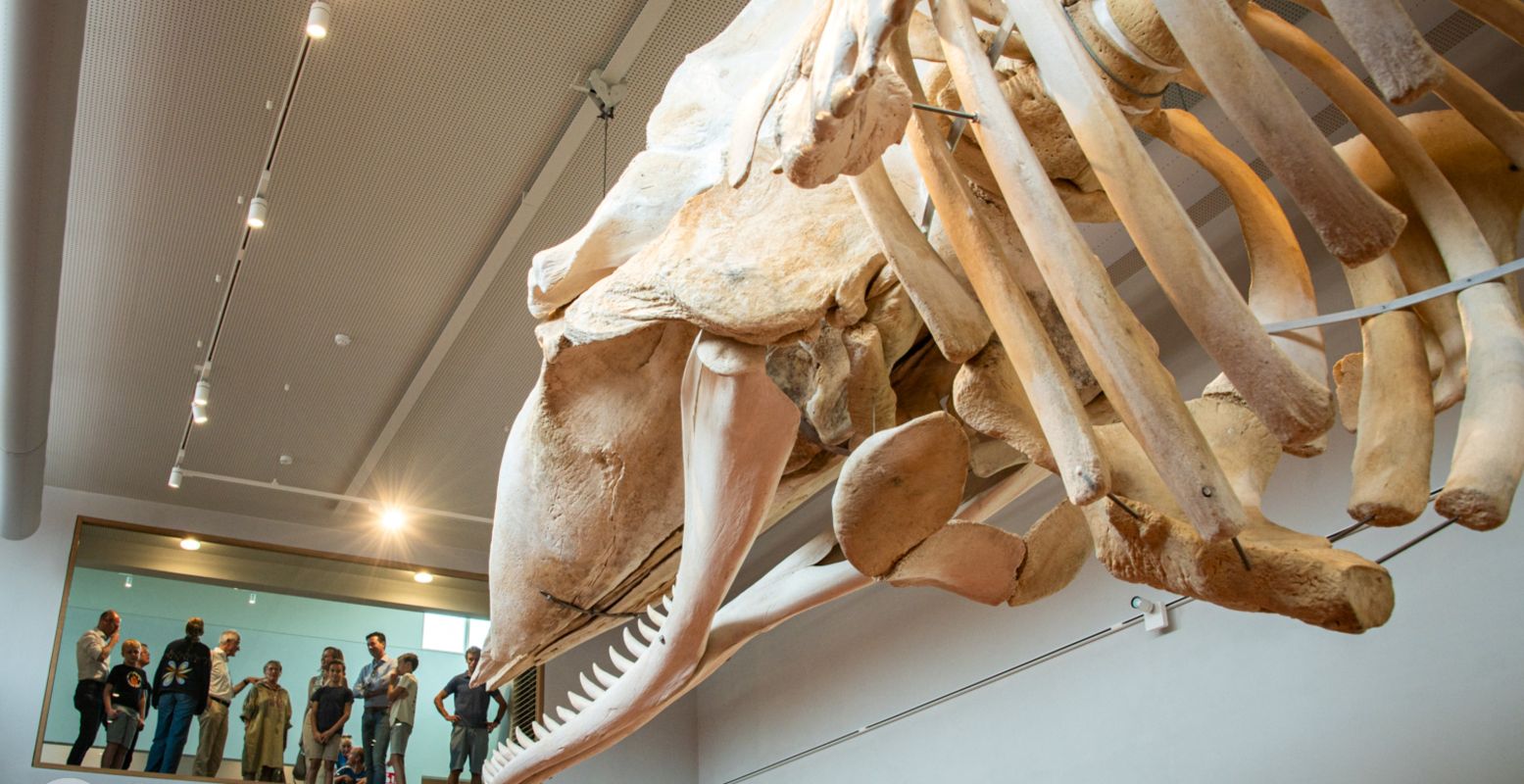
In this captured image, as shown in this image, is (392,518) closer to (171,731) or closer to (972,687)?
(171,731)

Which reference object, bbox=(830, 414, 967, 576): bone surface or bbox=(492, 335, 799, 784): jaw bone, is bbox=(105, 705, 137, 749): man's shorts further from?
bbox=(830, 414, 967, 576): bone surface

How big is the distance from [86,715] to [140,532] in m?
1.61

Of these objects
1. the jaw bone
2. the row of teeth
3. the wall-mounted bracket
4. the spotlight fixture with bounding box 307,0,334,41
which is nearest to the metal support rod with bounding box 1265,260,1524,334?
the jaw bone

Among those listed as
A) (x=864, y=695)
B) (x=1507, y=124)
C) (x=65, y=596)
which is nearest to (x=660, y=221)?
(x=1507, y=124)

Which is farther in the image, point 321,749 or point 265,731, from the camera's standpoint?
point 265,731

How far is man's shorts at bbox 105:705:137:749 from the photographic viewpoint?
9.66m

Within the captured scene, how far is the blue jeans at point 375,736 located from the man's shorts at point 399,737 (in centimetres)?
4

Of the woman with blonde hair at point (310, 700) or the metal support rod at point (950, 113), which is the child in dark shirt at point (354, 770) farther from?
the metal support rod at point (950, 113)

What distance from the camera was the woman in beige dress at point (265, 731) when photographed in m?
10.1

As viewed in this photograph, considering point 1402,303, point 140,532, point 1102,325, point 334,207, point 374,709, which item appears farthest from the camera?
point 140,532

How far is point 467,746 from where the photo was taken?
32.3 feet

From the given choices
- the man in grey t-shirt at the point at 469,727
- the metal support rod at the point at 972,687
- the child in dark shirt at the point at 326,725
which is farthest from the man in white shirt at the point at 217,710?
the metal support rod at the point at 972,687

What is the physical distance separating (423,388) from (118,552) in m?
3.44

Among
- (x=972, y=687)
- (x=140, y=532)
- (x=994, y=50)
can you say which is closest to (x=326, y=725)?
(x=140, y=532)
